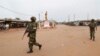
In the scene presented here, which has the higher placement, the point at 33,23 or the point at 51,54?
the point at 33,23

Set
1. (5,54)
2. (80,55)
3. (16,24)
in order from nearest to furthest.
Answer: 1. (80,55)
2. (5,54)
3. (16,24)

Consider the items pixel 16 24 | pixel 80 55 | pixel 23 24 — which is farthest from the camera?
pixel 23 24

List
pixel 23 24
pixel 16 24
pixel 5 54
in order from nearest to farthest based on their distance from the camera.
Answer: pixel 5 54
pixel 16 24
pixel 23 24

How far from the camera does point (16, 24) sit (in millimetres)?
71000

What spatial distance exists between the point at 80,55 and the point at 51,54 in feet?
4.45

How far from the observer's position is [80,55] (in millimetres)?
9586

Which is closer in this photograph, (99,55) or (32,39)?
(99,55)

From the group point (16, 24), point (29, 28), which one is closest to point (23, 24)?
point (16, 24)

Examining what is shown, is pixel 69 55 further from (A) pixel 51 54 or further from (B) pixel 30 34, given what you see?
(B) pixel 30 34

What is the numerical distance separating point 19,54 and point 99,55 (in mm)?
3737

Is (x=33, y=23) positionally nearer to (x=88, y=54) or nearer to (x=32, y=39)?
(x=32, y=39)

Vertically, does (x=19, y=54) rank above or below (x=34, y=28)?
below

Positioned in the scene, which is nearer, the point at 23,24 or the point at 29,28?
the point at 29,28

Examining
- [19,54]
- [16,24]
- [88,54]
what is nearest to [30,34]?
[19,54]
